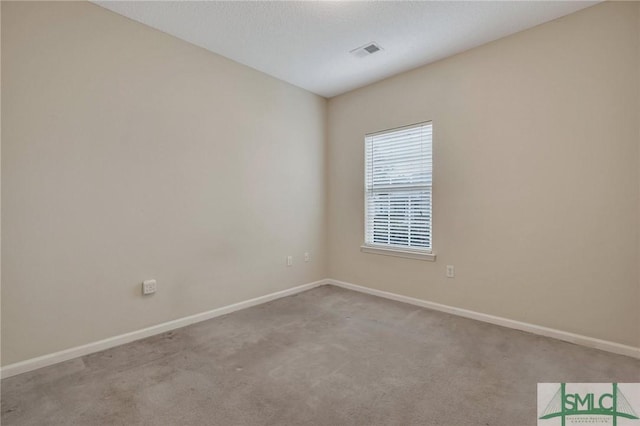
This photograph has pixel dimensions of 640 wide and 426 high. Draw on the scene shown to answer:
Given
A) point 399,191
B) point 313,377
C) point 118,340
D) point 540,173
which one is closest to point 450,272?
point 399,191

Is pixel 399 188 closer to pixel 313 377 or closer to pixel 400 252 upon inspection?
pixel 400 252

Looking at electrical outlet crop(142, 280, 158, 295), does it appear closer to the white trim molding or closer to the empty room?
the empty room

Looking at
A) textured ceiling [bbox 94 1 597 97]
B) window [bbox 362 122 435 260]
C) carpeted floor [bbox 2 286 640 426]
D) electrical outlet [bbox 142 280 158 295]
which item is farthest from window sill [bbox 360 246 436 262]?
electrical outlet [bbox 142 280 158 295]

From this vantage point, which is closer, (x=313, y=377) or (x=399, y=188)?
(x=313, y=377)

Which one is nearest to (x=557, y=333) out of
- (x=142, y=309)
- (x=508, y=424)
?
(x=508, y=424)

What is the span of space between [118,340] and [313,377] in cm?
163

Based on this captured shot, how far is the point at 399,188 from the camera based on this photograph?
356cm

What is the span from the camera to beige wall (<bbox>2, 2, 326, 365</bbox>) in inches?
80.6

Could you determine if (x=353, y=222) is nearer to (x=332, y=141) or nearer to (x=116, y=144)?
(x=332, y=141)

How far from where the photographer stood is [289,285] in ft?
12.6

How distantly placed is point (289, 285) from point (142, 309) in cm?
167
